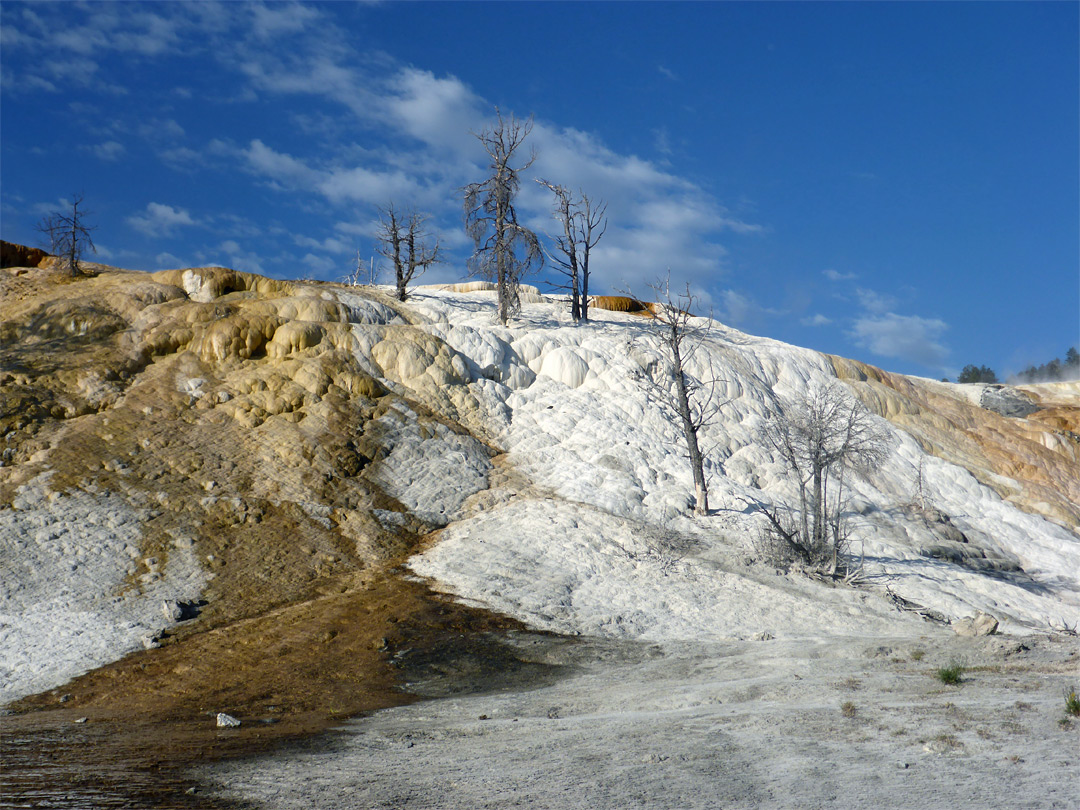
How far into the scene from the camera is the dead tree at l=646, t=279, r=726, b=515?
2438 centimetres

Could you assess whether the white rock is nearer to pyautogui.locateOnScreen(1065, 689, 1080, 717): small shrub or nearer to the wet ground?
the wet ground

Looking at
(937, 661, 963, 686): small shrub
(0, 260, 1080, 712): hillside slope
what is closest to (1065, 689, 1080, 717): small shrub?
(937, 661, 963, 686): small shrub

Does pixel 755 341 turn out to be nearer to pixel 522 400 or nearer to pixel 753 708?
pixel 522 400

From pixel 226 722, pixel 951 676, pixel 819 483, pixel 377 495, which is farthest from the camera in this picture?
pixel 377 495

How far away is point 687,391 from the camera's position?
88.4ft

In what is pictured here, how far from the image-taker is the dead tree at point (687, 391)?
960 inches

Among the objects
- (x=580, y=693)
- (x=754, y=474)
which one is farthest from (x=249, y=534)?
(x=754, y=474)

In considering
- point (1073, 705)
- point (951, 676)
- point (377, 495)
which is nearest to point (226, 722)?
point (951, 676)

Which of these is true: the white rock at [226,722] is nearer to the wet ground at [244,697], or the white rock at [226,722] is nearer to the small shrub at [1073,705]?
the wet ground at [244,697]

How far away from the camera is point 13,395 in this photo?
21453mm

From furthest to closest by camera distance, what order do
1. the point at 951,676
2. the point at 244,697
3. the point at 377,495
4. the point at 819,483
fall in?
the point at 377,495 < the point at 819,483 < the point at 244,697 < the point at 951,676

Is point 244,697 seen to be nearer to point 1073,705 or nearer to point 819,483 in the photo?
point 1073,705

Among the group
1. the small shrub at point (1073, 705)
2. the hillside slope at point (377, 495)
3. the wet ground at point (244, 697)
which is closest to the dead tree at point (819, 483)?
the hillside slope at point (377, 495)

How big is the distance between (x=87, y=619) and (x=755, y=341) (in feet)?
110
